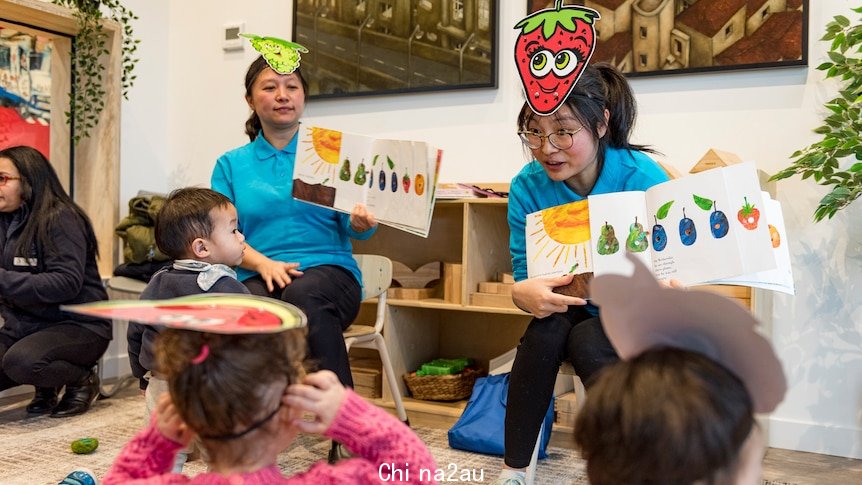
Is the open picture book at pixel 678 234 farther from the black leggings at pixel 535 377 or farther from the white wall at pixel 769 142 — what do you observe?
the white wall at pixel 769 142

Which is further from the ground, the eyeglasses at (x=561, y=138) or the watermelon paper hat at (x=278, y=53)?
the watermelon paper hat at (x=278, y=53)

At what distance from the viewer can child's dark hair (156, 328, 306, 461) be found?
854 millimetres

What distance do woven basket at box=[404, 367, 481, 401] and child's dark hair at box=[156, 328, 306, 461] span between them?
2.01 metres

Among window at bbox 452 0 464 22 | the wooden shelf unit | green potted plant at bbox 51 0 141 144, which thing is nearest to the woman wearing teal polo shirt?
the wooden shelf unit

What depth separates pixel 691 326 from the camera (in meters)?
0.79

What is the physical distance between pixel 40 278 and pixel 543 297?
→ 178cm

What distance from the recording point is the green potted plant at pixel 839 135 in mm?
2258

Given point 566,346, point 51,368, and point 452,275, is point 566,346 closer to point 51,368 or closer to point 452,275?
point 452,275

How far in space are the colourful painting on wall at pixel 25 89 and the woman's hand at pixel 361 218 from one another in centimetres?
180

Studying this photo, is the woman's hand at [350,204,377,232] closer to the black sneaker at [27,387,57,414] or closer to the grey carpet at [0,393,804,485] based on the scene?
the grey carpet at [0,393,804,485]

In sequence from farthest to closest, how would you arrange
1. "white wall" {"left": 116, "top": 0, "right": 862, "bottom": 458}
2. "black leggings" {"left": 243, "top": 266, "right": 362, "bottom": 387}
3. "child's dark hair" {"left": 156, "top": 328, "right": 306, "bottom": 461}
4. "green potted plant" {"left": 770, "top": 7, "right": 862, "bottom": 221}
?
"white wall" {"left": 116, "top": 0, "right": 862, "bottom": 458}, "green potted plant" {"left": 770, "top": 7, "right": 862, "bottom": 221}, "black leggings" {"left": 243, "top": 266, "right": 362, "bottom": 387}, "child's dark hair" {"left": 156, "top": 328, "right": 306, "bottom": 461}

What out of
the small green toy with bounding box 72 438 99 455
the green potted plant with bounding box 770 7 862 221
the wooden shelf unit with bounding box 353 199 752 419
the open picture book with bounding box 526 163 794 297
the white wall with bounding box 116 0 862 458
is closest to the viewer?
the open picture book with bounding box 526 163 794 297

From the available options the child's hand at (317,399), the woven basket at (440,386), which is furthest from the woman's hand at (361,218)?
the child's hand at (317,399)

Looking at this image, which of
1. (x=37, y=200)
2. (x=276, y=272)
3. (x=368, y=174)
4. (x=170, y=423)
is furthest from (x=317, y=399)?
(x=37, y=200)
